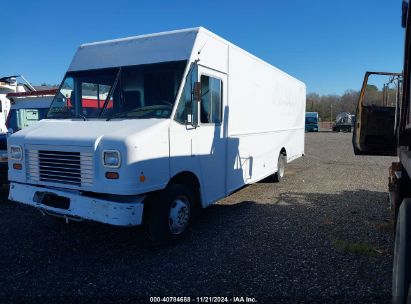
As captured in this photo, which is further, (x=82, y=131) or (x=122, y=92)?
(x=122, y=92)

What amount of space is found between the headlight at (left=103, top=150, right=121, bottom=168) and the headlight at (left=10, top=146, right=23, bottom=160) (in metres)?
1.56

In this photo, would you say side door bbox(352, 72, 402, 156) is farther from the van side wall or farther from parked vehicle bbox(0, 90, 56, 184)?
parked vehicle bbox(0, 90, 56, 184)

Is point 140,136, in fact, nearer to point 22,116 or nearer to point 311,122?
point 22,116

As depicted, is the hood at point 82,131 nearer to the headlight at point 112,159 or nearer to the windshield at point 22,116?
the headlight at point 112,159

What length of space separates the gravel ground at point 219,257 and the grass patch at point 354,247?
0.01 metres

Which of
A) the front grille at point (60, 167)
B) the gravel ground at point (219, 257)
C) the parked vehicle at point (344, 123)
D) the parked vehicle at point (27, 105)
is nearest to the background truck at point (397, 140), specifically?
the gravel ground at point (219, 257)

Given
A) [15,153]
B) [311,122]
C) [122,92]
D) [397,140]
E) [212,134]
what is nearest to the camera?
[397,140]

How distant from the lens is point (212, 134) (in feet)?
18.7

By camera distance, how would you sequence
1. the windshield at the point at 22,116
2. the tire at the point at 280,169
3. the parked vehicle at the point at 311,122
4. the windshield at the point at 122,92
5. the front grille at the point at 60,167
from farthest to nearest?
1. the parked vehicle at the point at 311,122
2. the windshield at the point at 22,116
3. the tire at the point at 280,169
4. the windshield at the point at 122,92
5. the front grille at the point at 60,167

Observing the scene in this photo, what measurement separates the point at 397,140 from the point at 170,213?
2966 millimetres

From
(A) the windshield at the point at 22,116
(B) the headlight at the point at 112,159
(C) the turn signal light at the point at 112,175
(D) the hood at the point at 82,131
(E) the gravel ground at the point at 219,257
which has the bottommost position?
(E) the gravel ground at the point at 219,257

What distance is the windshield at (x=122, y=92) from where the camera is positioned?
4.90m

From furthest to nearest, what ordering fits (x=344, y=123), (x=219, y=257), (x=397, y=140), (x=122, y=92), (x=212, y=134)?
1. (x=344, y=123)
2. (x=212, y=134)
3. (x=122, y=92)
4. (x=219, y=257)
5. (x=397, y=140)

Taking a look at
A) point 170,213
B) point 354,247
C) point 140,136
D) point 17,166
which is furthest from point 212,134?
point 17,166
